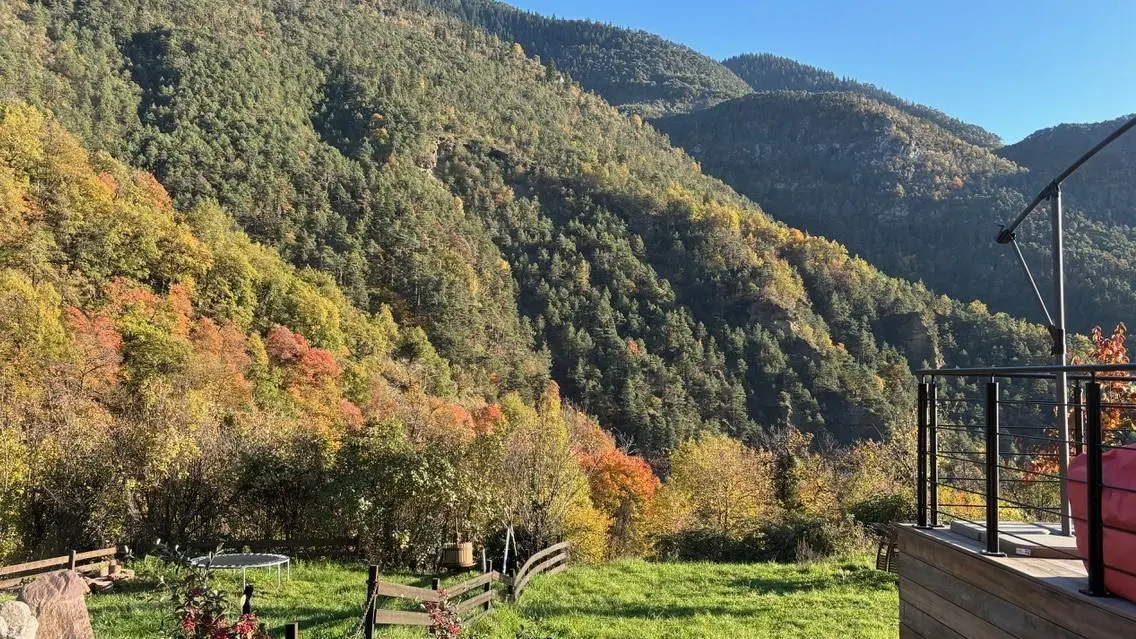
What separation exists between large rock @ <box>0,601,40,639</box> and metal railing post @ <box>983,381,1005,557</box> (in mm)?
6400

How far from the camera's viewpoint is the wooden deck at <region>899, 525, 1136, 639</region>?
265cm

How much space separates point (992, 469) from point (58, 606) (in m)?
6.71

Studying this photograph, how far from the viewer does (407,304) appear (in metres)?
63.9

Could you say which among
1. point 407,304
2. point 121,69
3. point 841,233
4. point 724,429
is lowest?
point 724,429

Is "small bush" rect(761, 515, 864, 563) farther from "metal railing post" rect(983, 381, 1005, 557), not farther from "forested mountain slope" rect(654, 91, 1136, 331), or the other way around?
"forested mountain slope" rect(654, 91, 1136, 331)

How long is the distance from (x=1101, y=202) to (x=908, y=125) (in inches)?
1478

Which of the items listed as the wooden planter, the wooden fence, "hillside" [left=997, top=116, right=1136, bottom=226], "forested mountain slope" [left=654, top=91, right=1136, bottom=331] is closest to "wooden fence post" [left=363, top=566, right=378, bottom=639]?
the wooden planter

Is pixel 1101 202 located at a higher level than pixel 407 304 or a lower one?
higher

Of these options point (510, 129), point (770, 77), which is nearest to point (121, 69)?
point (510, 129)

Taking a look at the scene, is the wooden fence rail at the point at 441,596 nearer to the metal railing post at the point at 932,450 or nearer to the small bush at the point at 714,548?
the metal railing post at the point at 932,450

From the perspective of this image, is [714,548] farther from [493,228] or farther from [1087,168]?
[1087,168]

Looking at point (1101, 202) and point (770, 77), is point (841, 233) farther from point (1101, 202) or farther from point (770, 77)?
point (770, 77)

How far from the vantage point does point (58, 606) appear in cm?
520

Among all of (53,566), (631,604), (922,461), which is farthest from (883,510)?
(53,566)
